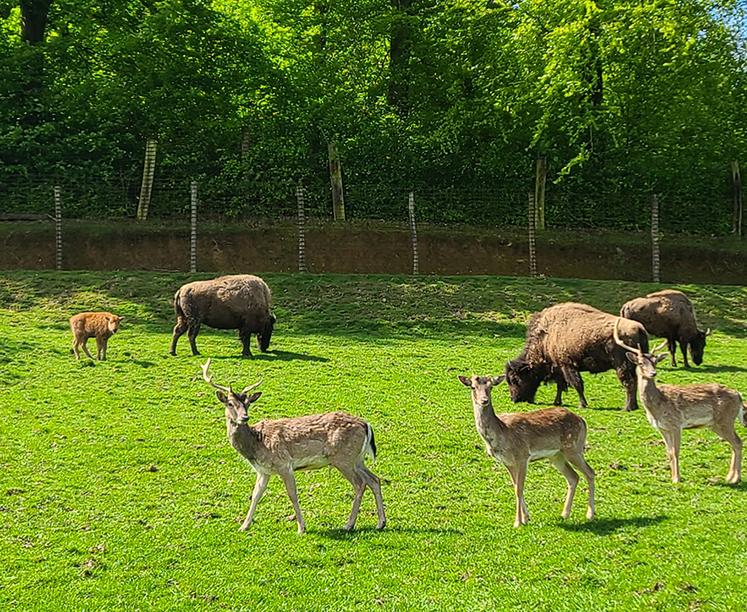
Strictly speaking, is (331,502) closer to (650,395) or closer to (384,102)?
(650,395)

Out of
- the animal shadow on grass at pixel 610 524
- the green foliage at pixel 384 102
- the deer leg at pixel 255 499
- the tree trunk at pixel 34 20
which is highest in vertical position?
the tree trunk at pixel 34 20

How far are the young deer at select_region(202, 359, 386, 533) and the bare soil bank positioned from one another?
18.9 meters

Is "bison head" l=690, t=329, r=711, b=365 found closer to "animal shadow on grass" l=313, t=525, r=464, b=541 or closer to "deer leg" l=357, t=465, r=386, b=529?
"animal shadow on grass" l=313, t=525, r=464, b=541

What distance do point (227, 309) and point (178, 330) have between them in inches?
43.7

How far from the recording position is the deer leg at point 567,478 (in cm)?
894

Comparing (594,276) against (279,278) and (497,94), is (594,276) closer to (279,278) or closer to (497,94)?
(497,94)

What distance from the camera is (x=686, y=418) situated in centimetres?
1035

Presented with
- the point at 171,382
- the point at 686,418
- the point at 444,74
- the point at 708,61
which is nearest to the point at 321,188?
the point at 444,74

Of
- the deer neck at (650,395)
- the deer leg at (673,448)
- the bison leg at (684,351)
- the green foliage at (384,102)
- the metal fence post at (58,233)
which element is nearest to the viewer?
the deer leg at (673,448)

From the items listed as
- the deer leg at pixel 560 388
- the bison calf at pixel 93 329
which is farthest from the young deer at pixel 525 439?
the bison calf at pixel 93 329

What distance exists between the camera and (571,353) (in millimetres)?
14906

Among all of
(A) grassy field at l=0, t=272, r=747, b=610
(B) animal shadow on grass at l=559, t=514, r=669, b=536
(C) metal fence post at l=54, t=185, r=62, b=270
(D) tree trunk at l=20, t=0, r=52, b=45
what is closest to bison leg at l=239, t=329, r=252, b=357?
(A) grassy field at l=0, t=272, r=747, b=610

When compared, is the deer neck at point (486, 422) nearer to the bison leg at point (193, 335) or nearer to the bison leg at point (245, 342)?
the bison leg at point (245, 342)

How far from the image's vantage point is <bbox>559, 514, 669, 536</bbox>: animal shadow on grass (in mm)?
8625
